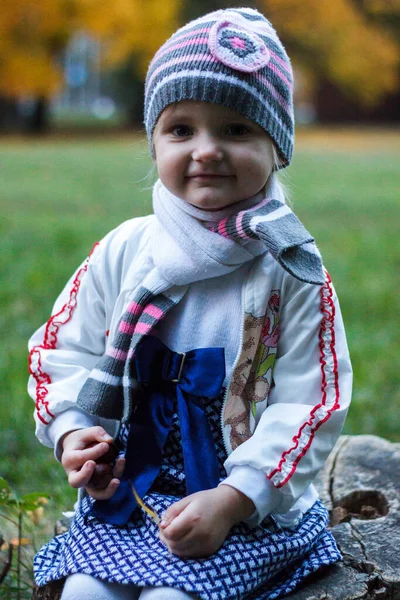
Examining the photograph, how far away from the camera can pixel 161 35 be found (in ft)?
79.6

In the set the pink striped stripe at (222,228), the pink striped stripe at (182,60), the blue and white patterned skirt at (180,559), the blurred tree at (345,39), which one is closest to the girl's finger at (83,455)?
the blue and white patterned skirt at (180,559)

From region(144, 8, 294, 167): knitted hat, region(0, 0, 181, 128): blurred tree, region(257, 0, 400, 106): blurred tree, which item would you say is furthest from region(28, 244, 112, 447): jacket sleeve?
region(257, 0, 400, 106): blurred tree

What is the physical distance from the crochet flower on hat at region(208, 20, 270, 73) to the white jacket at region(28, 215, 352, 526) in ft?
1.34

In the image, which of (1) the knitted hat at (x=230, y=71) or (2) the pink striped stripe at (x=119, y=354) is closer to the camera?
(1) the knitted hat at (x=230, y=71)

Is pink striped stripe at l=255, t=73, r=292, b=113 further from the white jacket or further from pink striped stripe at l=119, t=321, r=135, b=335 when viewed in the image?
pink striped stripe at l=119, t=321, r=135, b=335

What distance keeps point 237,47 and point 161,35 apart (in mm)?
23643

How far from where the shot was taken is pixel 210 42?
5.61ft

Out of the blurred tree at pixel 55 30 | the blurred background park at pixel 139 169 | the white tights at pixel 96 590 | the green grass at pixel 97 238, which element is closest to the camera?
the white tights at pixel 96 590

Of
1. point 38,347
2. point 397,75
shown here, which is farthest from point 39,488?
point 397,75

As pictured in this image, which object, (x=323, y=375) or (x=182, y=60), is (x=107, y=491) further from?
(x=182, y=60)

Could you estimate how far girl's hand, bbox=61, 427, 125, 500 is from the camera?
1.74 meters

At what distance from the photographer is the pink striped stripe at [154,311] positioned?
1798 mm

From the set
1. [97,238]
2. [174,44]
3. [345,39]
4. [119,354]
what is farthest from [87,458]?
[345,39]

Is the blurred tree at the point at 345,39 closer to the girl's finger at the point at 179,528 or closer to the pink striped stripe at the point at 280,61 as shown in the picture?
the pink striped stripe at the point at 280,61
